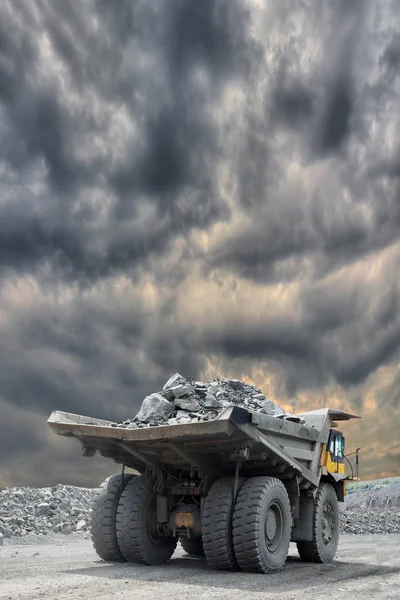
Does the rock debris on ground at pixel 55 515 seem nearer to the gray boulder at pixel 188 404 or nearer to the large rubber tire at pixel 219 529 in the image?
the gray boulder at pixel 188 404

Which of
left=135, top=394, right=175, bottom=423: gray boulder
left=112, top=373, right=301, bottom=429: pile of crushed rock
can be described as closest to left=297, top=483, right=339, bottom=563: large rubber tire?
left=112, top=373, right=301, bottom=429: pile of crushed rock

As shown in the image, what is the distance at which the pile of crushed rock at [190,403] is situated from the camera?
9984mm

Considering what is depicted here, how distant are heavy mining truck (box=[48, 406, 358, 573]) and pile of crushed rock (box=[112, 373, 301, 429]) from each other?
0.38 meters

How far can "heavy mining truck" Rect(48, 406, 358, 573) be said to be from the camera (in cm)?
916

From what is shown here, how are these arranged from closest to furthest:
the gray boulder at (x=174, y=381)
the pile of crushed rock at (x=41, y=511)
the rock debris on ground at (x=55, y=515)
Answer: the gray boulder at (x=174, y=381) → the pile of crushed rock at (x=41, y=511) → the rock debris on ground at (x=55, y=515)

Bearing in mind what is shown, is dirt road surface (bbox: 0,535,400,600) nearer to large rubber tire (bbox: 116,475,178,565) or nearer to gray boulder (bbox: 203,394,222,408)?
large rubber tire (bbox: 116,475,178,565)

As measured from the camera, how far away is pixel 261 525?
9.17 m

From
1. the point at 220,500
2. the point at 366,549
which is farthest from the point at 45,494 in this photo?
the point at 220,500

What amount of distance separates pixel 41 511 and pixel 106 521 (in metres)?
9.64

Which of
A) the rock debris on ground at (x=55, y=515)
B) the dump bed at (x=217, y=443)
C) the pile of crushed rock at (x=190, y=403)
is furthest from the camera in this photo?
the rock debris on ground at (x=55, y=515)

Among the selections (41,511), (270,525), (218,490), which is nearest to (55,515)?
(41,511)

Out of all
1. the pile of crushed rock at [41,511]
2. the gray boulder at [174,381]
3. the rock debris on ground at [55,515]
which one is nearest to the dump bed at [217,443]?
the gray boulder at [174,381]

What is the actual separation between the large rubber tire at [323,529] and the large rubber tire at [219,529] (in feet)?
8.06

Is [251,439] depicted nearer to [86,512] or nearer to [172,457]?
[172,457]
